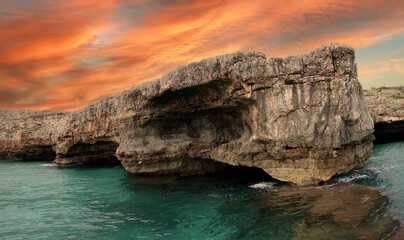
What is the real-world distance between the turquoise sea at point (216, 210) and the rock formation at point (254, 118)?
1.55m

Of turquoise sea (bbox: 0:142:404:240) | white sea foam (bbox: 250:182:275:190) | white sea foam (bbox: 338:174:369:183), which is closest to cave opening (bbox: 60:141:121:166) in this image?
turquoise sea (bbox: 0:142:404:240)

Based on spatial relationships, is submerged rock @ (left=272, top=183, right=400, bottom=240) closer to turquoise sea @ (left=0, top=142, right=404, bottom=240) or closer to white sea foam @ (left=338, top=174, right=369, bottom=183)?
turquoise sea @ (left=0, top=142, right=404, bottom=240)

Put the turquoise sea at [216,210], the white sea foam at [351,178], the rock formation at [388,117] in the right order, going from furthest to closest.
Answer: the rock formation at [388,117]
the white sea foam at [351,178]
the turquoise sea at [216,210]

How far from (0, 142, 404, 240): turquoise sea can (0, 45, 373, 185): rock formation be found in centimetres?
155

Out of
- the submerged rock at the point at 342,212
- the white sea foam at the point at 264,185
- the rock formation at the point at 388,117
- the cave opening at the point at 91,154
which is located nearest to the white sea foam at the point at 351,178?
the submerged rock at the point at 342,212

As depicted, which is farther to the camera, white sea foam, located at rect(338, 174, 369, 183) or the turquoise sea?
white sea foam, located at rect(338, 174, 369, 183)

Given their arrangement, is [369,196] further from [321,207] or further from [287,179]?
[287,179]

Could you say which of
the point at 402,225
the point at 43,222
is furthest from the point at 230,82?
the point at 43,222

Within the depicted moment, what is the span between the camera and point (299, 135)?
42.5 ft

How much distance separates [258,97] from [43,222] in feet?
36.5

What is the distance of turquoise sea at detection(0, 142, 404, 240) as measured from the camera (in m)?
8.97

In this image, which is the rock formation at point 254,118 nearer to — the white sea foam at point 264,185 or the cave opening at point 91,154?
the white sea foam at point 264,185

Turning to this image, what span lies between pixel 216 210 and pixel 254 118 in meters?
5.22

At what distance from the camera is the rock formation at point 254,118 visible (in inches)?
501
